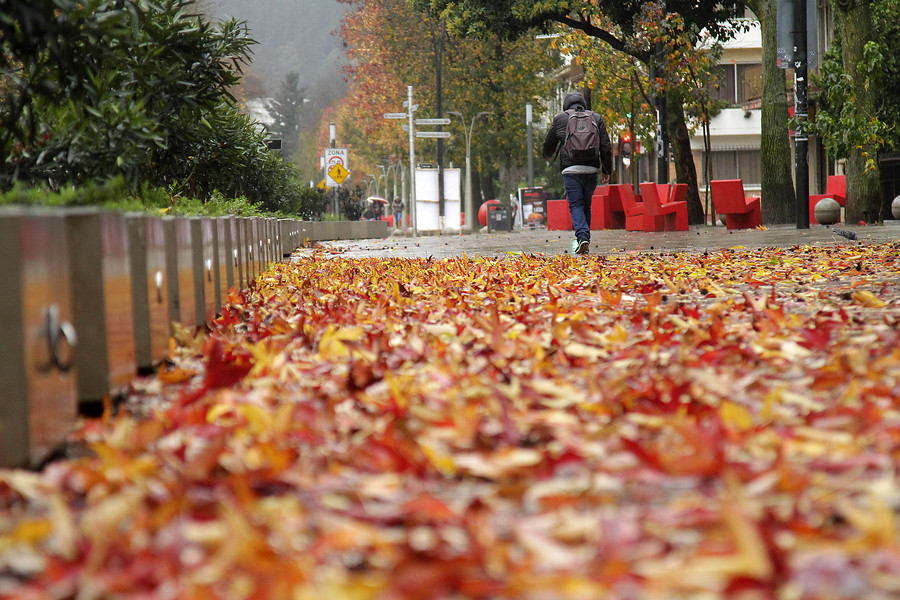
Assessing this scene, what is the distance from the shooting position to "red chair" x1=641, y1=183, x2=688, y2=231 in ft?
84.7

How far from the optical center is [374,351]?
4.98m

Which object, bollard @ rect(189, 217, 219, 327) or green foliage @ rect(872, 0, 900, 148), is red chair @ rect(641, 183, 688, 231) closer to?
green foliage @ rect(872, 0, 900, 148)

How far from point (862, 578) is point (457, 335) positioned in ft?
11.7

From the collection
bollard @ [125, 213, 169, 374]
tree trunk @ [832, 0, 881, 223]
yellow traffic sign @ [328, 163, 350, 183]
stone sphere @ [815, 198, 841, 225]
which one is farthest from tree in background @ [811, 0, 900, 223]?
yellow traffic sign @ [328, 163, 350, 183]

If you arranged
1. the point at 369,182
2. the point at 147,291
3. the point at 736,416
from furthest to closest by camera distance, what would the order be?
the point at 369,182
the point at 147,291
the point at 736,416

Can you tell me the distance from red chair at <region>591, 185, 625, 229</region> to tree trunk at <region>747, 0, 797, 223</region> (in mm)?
5479

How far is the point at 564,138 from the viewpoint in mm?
14930

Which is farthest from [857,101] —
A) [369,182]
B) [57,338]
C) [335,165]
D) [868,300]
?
[369,182]

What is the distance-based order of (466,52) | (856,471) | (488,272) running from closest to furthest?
(856,471)
(488,272)
(466,52)

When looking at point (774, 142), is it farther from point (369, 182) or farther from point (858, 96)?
point (369, 182)

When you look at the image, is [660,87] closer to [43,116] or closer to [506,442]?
[43,116]

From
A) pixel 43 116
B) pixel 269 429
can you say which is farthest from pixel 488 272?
pixel 269 429

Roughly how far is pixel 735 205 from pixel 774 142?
1.54m

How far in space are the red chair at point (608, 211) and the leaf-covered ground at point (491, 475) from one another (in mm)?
26455
